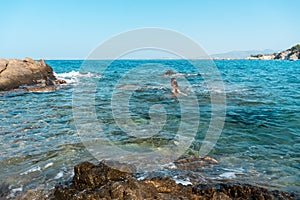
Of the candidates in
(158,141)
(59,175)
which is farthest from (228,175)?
(59,175)

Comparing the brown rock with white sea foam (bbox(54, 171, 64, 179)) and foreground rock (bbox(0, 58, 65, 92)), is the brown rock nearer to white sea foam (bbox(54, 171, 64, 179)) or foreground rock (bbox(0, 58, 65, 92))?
foreground rock (bbox(0, 58, 65, 92))

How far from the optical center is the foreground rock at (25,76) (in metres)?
21.9

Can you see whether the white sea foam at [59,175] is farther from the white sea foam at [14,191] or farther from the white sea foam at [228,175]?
the white sea foam at [228,175]

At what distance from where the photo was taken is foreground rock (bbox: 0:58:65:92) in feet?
71.9

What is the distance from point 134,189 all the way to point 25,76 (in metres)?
23.7

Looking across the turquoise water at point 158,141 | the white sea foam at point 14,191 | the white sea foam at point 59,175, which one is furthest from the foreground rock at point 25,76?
the white sea foam at point 14,191

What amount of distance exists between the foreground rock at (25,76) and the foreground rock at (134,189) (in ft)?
59.0

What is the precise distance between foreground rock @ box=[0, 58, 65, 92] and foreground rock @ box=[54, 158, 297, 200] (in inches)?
708

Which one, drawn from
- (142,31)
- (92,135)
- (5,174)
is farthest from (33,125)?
(142,31)

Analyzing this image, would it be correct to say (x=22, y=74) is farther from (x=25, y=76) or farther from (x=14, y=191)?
(x=14, y=191)

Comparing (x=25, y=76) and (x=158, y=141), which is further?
(x=25, y=76)

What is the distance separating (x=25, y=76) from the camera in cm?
2473

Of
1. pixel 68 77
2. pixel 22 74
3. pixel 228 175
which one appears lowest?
pixel 228 175

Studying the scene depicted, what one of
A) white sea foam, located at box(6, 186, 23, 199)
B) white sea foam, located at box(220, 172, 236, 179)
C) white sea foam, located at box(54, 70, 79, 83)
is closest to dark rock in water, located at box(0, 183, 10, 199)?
white sea foam, located at box(6, 186, 23, 199)
